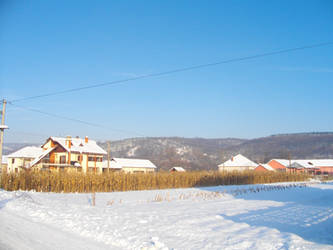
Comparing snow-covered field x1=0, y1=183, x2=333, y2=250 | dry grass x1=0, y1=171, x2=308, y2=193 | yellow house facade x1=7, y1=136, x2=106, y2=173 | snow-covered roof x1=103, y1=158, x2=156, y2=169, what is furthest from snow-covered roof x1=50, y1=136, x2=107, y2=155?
snow-covered field x1=0, y1=183, x2=333, y2=250

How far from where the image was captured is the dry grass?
23.0 metres

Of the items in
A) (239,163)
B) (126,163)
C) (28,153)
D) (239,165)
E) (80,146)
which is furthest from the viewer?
(239,163)

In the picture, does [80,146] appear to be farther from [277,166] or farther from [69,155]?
[277,166]

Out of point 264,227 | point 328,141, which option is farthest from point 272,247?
point 328,141

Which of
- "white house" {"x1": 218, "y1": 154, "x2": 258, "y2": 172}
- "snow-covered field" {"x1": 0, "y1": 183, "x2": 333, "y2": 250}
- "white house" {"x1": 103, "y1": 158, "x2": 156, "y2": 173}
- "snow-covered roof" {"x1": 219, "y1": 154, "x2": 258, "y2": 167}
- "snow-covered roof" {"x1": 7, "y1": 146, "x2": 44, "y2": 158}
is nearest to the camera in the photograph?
"snow-covered field" {"x1": 0, "y1": 183, "x2": 333, "y2": 250}

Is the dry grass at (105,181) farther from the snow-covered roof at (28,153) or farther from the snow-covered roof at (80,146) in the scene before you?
the snow-covered roof at (28,153)

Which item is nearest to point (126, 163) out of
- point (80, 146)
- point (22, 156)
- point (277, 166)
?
point (22, 156)

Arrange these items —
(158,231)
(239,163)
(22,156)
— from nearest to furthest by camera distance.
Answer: (158,231)
(22,156)
(239,163)

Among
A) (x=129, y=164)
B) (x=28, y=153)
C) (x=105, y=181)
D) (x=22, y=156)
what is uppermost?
(x=28, y=153)

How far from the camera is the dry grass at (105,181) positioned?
75.5 feet

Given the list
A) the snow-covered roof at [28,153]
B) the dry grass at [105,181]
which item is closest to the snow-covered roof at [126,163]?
the snow-covered roof at [28,153]

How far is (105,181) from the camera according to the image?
26.7 meters

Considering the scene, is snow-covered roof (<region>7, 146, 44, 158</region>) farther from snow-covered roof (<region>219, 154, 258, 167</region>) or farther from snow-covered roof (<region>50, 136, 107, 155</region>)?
snow-covered roof (<region>219, 154, 258, 167</region>)

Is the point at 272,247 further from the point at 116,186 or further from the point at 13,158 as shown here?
the point at 13,158
